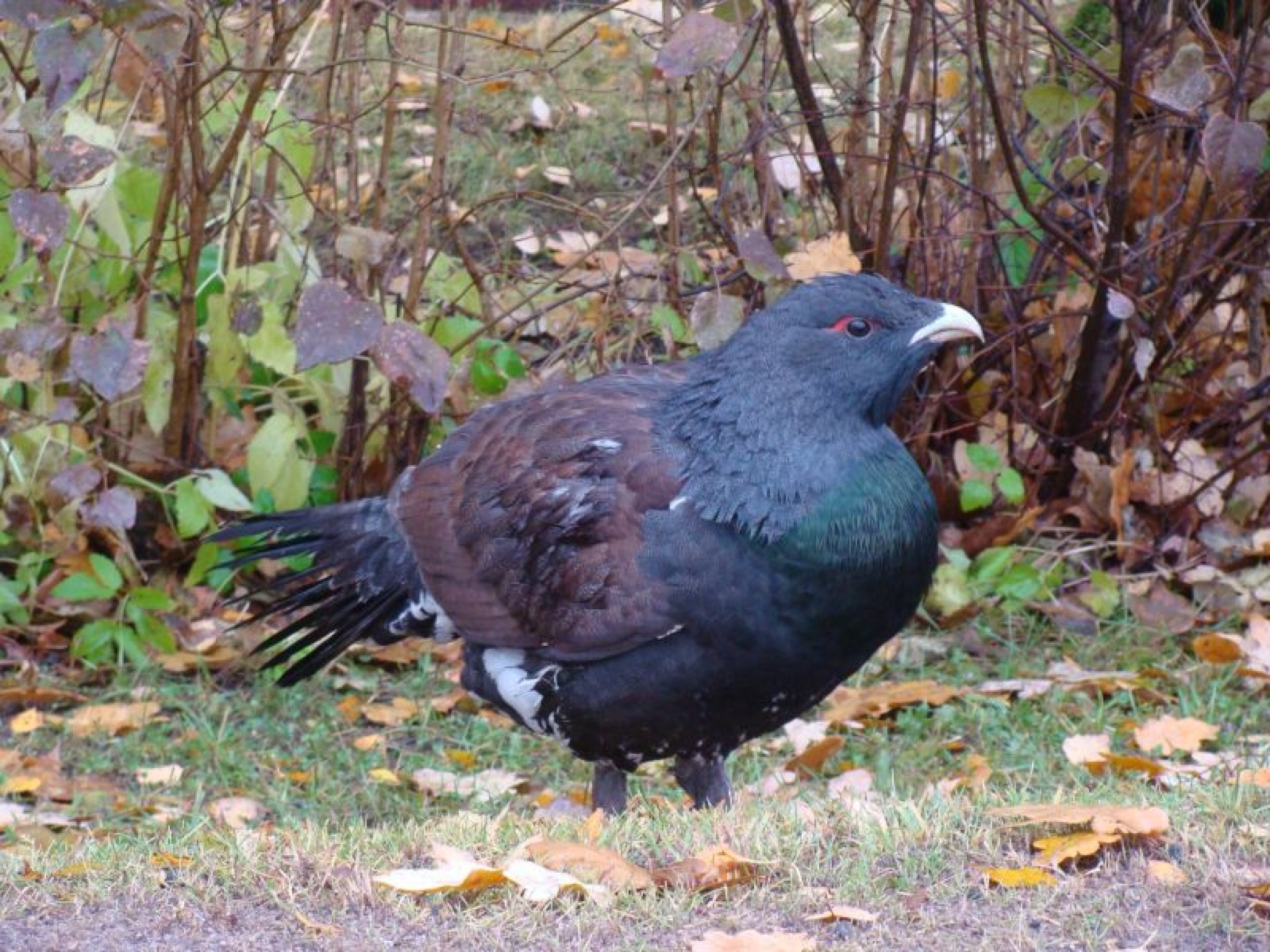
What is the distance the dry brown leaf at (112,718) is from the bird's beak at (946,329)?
9.48 ft

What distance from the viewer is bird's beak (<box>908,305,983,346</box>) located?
4.47m

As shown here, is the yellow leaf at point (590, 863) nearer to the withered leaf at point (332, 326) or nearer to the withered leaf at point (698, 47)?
the withered leaf at point (332, 326)

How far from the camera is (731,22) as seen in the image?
494 centimetres

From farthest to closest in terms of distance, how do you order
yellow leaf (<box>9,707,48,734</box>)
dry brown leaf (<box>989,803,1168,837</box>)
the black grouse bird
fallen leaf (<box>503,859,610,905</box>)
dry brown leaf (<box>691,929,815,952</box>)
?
yellow leaf (<box>9,707,48,734</box>), the black grouse bird, dry brown leaf (<box>989,803,1168,837</box>), fallen leaf (<box>503,859,610,905</box>), dry brown leaf (<box>691,929,815,952</box>)

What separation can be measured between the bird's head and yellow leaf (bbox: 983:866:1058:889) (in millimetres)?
1287

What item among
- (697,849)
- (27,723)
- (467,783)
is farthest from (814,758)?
(27,723)

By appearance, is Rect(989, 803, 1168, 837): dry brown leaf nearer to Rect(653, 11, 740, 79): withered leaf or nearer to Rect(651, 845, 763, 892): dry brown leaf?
Rect(651, 845, 763, 892): dry brown leaf

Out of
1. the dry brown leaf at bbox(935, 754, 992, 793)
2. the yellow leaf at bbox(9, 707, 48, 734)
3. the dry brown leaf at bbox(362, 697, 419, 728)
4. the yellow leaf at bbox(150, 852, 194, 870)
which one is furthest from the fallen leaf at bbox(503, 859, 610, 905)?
the yellow leaf at bbox(9, 707, 48, 734)

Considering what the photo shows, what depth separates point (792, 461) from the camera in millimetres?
4410

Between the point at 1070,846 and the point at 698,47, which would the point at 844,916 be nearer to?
the point at 1070,846

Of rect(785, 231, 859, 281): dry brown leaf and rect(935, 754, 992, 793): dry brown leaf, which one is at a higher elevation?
rect(785, 231, 859, 281): dry brown leaf

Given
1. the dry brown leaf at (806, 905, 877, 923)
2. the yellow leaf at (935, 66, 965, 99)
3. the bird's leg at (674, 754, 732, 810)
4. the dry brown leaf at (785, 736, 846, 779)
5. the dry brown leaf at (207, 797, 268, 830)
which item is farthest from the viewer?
the yellow leaf at (935, 66, 965, 99)

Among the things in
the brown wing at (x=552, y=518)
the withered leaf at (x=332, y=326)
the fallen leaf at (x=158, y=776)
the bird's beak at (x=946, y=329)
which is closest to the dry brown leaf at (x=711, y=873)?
the brown wing at (x=552, y=518)

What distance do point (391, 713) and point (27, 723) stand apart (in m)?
1.13
